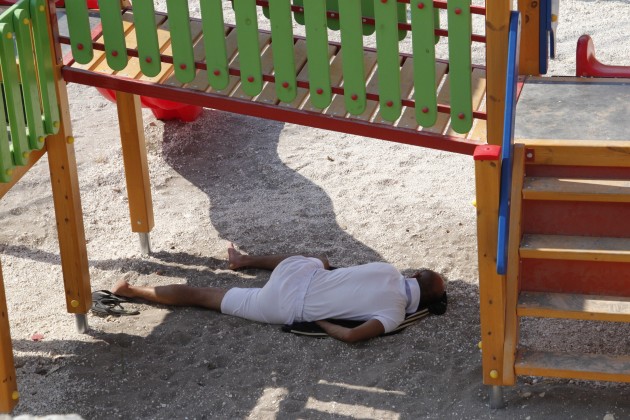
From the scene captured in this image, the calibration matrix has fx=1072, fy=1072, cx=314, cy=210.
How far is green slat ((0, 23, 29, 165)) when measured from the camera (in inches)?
192

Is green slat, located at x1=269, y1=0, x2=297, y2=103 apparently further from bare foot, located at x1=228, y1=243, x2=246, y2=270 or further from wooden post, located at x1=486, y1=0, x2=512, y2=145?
bare foot, located at x1=228, y1=243, x2=246, y2=270

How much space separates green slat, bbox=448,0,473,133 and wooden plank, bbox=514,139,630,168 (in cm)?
28

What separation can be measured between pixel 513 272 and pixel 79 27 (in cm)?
244

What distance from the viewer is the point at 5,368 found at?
198 inches

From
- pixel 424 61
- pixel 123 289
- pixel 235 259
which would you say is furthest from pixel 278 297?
pixel 424 61

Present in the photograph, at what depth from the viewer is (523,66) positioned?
572cm

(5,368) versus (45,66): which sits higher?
(45,66)

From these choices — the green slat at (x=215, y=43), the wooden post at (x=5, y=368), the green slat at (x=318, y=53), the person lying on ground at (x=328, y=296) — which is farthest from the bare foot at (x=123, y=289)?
the green slat at (x=318, y=53)

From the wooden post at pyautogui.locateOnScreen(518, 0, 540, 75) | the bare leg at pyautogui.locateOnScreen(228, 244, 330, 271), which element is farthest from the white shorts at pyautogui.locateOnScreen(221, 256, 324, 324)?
the wooden post at pyautogui.locateOnScreen(518, 0, 540, 75)

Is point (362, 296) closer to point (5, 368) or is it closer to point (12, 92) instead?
point (5, 368)

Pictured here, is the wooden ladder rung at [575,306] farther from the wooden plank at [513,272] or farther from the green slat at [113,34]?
the green slat at [113,34]

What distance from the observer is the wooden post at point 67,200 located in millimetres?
5491

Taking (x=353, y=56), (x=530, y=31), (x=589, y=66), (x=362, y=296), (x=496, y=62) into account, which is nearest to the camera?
(x=496, y=62)

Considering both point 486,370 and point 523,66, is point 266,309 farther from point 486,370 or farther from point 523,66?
point 523,66
